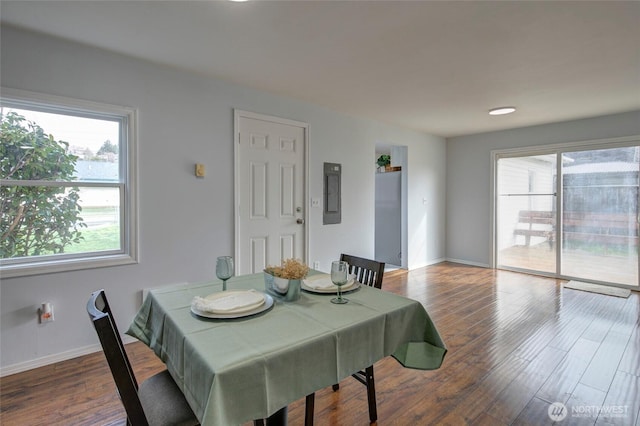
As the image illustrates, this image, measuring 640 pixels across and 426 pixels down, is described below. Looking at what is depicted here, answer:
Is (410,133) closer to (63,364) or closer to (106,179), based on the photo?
(106,179)

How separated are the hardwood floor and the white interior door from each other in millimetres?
1407

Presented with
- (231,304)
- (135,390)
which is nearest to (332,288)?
(231,304)

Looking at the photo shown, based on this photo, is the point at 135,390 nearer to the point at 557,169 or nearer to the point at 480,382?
the point at 480,382

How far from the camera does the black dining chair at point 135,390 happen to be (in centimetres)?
98

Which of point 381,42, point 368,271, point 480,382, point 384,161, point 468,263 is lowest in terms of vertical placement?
point 480,382

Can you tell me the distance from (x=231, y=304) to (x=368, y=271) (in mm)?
881

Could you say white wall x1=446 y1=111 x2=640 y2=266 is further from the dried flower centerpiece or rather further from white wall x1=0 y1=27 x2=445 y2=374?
the dried flower centerpiece

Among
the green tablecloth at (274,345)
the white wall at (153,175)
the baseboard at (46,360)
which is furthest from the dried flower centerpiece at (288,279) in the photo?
the baseboard at (46,360)

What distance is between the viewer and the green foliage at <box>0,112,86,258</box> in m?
2.25

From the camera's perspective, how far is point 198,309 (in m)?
1.27

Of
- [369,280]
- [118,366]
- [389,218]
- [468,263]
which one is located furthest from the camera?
[468,263]

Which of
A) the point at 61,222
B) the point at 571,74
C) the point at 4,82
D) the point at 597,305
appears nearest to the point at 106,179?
the point at 61,222

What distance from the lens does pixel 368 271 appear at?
191 cm

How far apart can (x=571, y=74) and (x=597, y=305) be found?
2.54 m
